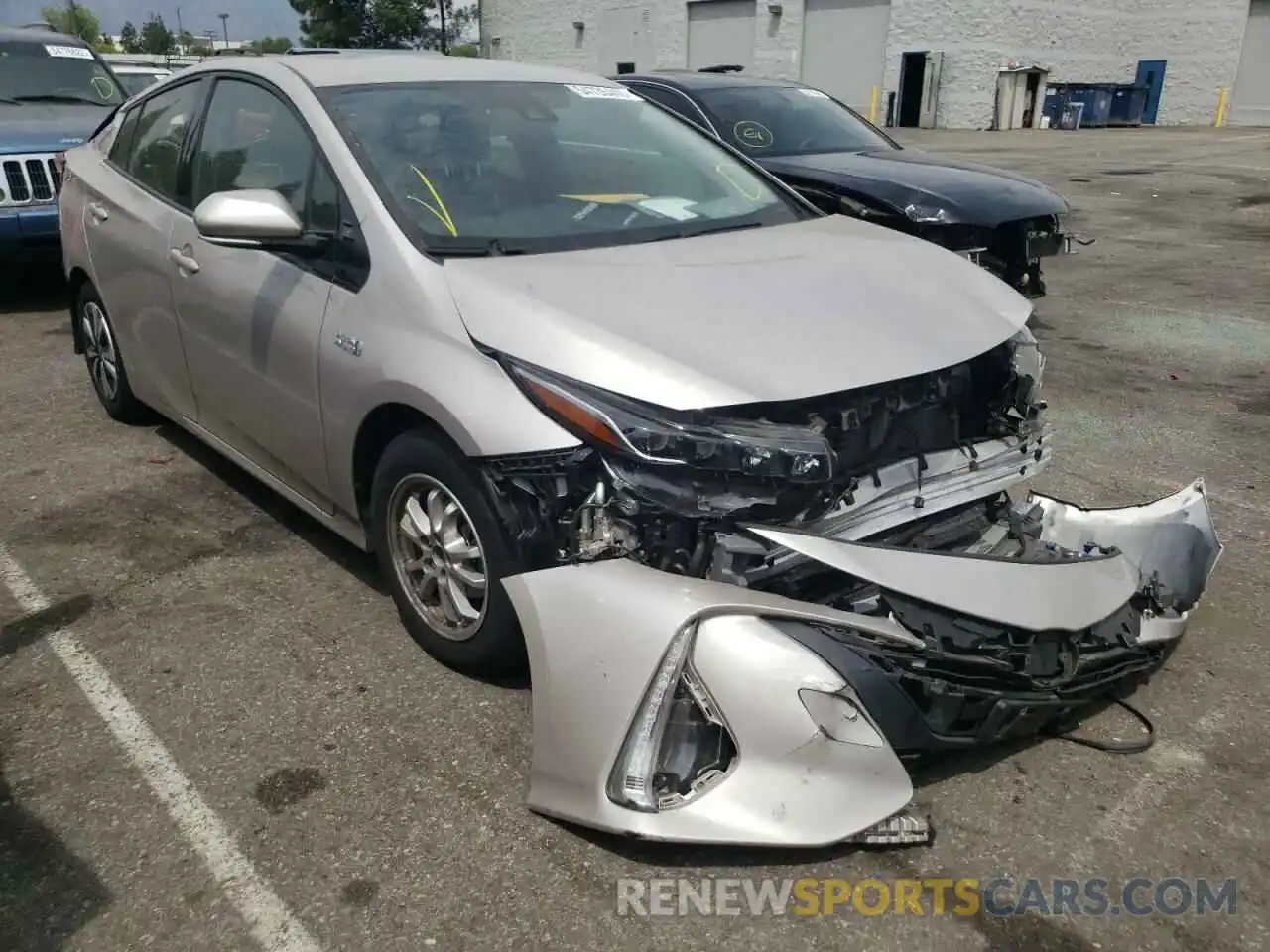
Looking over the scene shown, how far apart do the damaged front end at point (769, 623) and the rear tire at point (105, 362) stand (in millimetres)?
3179

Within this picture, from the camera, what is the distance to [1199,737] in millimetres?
2885

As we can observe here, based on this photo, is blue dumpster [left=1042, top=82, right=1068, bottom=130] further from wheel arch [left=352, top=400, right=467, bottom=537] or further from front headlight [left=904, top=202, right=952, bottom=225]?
wheel arch [left=352, top=400, right=467, bottom=537]

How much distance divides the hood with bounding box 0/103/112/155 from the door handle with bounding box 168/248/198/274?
420 centimetres

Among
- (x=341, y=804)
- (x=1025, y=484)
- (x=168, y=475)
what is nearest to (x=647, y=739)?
(x=341, y=804)

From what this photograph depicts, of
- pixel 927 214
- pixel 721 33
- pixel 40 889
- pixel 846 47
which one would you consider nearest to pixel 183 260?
pixel 40 889

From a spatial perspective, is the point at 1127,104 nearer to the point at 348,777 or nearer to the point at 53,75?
the point at 53,75

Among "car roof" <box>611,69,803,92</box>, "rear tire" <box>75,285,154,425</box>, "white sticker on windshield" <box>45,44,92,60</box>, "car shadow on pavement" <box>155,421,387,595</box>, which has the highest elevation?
"white sticker on windshield" <box>45,44,92,60</box>

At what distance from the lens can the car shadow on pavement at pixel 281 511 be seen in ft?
12.5

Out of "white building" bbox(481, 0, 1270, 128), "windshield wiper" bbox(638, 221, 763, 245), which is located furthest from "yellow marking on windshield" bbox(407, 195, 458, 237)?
"white building" bbox(481, 0, 1270, 128)

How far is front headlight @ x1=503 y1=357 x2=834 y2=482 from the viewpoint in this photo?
95.0 inches

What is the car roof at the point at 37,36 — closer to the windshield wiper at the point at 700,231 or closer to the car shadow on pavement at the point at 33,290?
the car shadow on pavement at the point at 33,290

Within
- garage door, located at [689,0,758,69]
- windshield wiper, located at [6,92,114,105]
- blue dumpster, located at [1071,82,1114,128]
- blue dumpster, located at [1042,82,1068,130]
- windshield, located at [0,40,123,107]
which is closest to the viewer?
windshield wiper, located at [6,92,114,105]

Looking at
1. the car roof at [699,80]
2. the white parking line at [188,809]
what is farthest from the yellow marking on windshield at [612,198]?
the car roof at [699,80]

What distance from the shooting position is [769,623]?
2.26 metres
